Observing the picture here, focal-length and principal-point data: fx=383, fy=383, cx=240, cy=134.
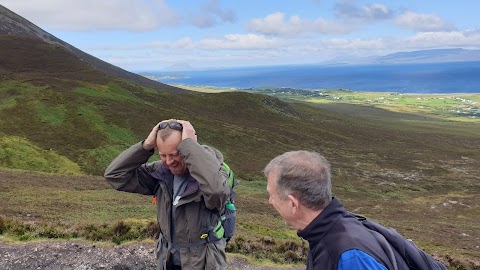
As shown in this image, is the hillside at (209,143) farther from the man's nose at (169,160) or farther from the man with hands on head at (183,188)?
the man's nose at (169,160)

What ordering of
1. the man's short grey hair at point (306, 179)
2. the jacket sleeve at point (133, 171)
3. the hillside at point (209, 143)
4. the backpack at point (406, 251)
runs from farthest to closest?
1. the hillside at point (209, 143)
2. the jacket sleeve at point (133, 171)
3. the man's short grey hair at point (306, 179)
4. the backpack at point (406, 251)

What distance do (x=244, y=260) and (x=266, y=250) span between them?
1.59m

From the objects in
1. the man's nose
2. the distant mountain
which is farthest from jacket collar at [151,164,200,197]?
the distant mountain

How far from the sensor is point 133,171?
22.4 feet

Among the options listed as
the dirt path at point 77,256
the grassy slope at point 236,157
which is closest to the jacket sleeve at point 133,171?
the dirt path at point 77,256

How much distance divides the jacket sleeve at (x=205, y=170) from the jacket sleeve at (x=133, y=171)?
1.09 meters

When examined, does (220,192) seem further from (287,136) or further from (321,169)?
(287,136)

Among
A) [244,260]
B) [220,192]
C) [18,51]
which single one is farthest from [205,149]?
[18,51]

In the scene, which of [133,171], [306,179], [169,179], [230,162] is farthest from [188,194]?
[230,162]

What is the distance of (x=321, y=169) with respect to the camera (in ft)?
13.9

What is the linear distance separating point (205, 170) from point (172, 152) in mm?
679

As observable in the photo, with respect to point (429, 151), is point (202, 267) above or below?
above

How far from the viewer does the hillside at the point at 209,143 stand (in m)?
21.1

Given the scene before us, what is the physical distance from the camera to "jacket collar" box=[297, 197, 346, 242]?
156 inches
